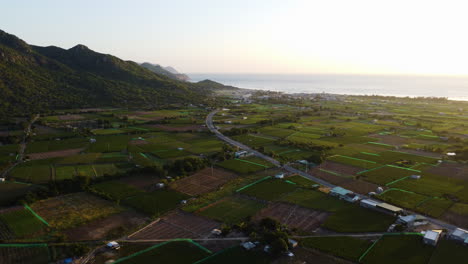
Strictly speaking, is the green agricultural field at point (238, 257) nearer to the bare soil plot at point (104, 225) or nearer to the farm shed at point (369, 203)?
the bare soil plot at point (104, 225)

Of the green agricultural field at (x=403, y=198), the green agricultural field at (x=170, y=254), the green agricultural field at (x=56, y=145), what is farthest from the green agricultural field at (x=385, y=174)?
the green agricultural field at (x=56, y=145)

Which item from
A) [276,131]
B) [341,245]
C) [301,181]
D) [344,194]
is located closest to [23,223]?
[341,245]

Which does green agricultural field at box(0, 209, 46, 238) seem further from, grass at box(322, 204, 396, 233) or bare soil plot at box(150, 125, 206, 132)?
bare soil plot at box(150, 125, 206, 132)

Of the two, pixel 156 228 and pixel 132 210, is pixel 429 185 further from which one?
pixel 132 210

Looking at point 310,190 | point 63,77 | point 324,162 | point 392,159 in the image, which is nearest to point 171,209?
point 310,190

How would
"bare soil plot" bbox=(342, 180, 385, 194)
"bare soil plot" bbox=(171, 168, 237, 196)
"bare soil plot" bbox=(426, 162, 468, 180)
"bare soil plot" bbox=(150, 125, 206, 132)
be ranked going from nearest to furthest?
"bare soil plot" bbox=(342, 180, 385, 194) < "bare soil plot" bbox=(171, 168, 237, 196) < "bare soil plot" bbox=(426, 162, 468, 180) < "bare soil plot" bbox=(150, 125, 206, 132)

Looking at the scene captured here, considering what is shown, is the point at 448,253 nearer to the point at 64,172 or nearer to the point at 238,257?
the point at 238,257

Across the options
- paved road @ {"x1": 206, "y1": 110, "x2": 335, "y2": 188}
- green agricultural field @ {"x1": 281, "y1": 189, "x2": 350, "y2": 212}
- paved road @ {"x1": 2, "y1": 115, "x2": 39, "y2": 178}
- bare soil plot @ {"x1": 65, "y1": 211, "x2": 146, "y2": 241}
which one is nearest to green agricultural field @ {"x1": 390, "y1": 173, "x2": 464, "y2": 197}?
paved road @ {"x1": 206, "y1": 110, "x2": 335, "y2": 188}
